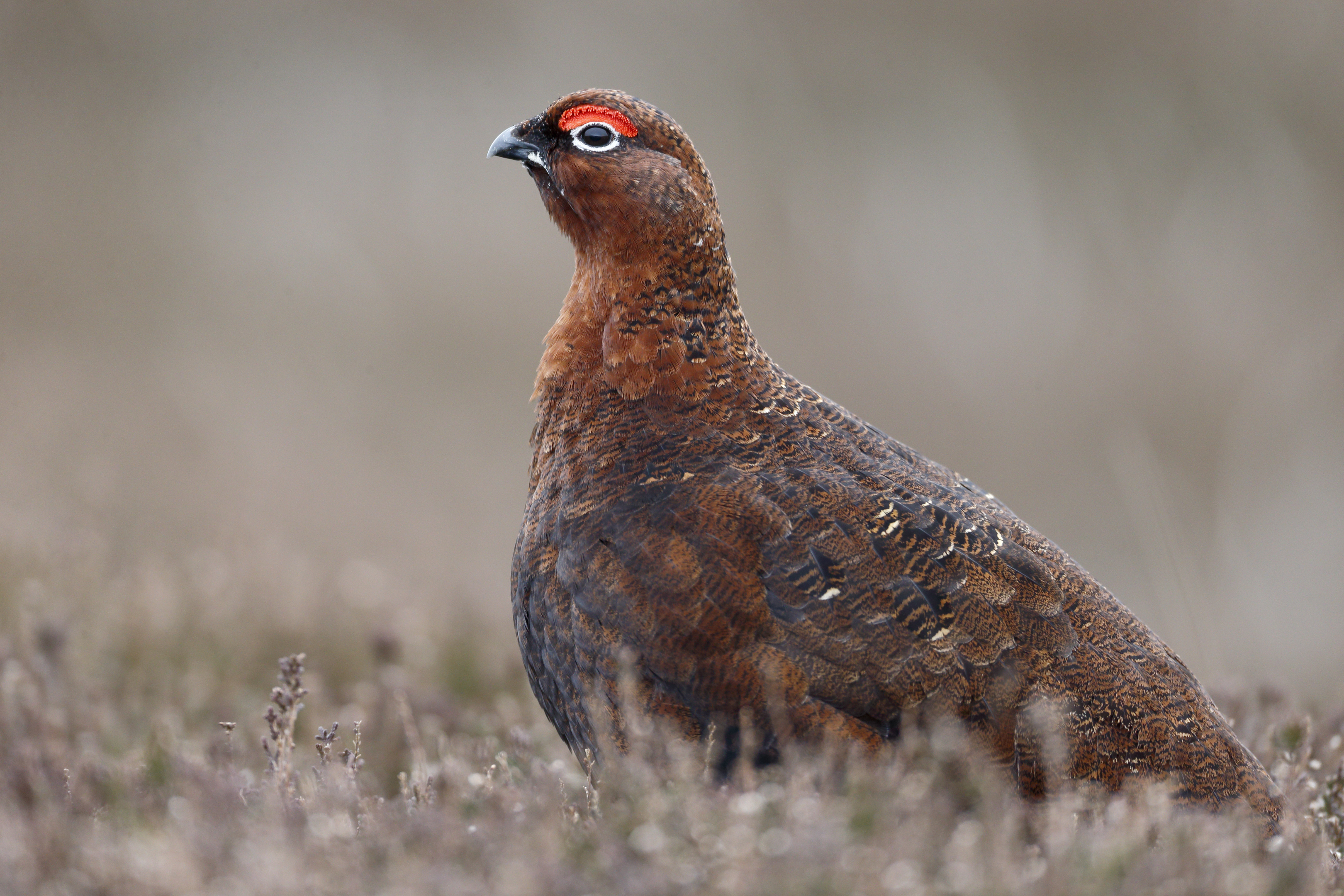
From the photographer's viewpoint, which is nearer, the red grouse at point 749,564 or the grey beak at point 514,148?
the red grouse at point 749,564

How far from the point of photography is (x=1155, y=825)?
2748mm

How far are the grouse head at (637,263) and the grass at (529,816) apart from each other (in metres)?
1.22

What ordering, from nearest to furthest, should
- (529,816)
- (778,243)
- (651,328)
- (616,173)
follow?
(529,816), (651,328), (616,173), (778,243)

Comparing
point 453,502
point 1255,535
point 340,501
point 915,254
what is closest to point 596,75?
point 915,254

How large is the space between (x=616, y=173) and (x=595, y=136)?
0.21 meters

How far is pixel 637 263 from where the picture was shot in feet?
12.3

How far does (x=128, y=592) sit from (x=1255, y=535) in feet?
41.1

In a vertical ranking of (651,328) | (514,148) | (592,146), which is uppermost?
(514,148)

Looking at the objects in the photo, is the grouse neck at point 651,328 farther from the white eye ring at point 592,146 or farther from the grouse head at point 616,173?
the white eye ring at point 592,146

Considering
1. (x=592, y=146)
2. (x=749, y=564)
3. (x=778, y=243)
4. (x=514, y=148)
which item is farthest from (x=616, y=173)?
(x=778, y=243)

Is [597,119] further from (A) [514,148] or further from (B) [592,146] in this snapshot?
(A) [514,148]

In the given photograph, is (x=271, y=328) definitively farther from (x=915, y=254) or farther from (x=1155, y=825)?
(x=1155, y=825)

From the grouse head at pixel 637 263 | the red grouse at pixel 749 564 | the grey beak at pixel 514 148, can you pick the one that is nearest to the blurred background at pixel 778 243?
the grey beak at pixel 514 148

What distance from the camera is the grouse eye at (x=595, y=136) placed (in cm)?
390
